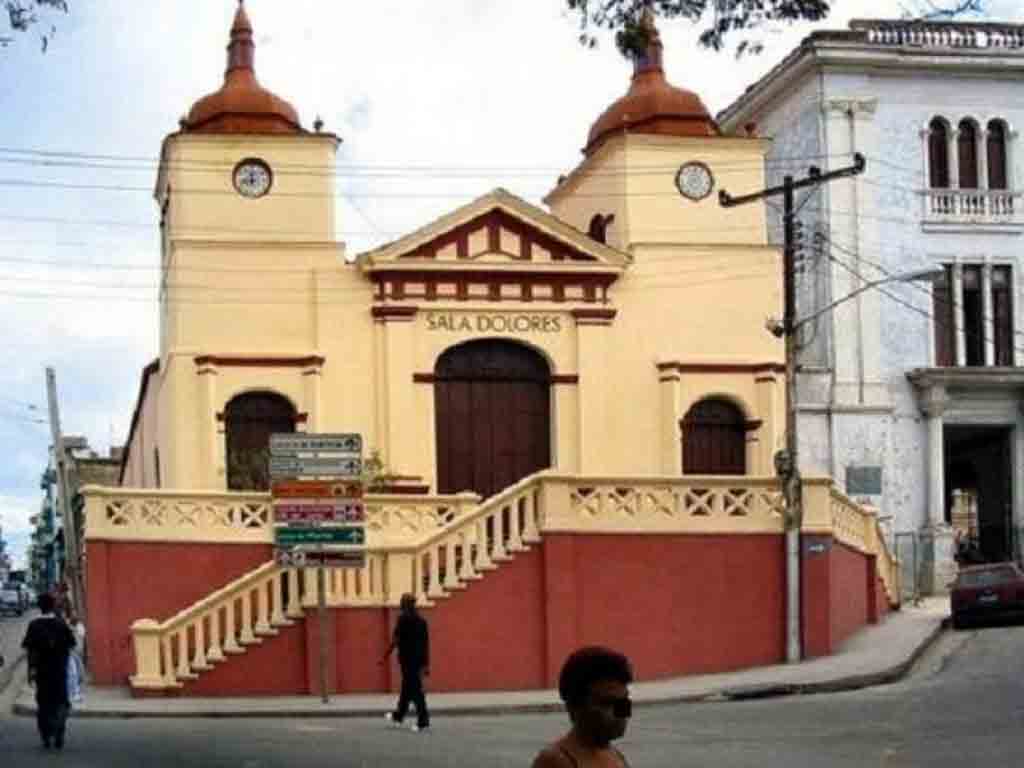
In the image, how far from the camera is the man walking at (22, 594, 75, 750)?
22.1 metres

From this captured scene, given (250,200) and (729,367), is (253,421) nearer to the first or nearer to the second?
(250,200)

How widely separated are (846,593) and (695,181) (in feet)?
43.6

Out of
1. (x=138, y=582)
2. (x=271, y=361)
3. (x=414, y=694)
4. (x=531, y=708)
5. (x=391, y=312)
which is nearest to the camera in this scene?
(x=414, y=694)

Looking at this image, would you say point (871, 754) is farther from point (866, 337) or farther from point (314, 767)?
point (866, 337)

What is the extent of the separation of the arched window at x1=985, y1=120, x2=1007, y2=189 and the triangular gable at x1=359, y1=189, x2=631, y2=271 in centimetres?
1060

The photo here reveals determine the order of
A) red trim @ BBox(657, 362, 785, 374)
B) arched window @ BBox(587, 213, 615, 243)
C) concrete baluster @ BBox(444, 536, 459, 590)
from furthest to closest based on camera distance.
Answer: arched window @ BBox(587, 213, 615, 243) < red trim @ BBox(657, 362, 785, 374) < concrete baluster @ BBox(444, 536, 459, 590)

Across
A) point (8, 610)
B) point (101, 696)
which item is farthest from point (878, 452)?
point (8, 610)

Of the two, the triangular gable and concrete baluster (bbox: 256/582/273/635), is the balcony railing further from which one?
concrete baluster (bbox: 256/582/273/635)

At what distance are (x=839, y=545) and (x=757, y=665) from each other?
11.4ft

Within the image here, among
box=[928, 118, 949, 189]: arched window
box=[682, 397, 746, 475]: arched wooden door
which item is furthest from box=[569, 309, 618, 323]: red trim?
box=[928, 118, 949, 189]: arched window

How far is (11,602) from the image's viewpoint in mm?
94188

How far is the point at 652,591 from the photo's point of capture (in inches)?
1302

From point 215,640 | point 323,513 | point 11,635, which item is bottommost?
point 11,635

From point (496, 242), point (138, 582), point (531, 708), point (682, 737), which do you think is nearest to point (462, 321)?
point (496, 242)
